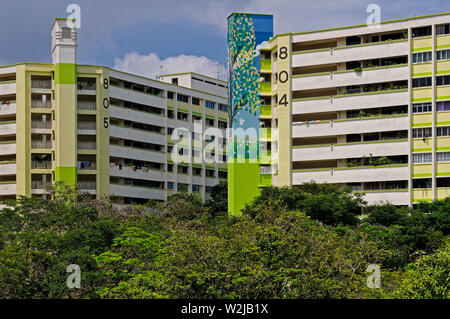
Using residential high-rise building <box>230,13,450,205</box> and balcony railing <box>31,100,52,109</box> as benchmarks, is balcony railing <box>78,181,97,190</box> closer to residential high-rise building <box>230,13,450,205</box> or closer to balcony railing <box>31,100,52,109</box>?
balcony railing <box>31,100,52,109</box>

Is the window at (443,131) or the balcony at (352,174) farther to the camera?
Result: the balcony at (352,174)

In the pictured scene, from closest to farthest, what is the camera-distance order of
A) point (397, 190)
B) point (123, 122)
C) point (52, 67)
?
1. point (397, 190)
2. point (52, 67)
3. point (123, 122)

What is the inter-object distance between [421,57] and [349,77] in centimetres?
578

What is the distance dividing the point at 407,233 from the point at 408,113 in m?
14.0

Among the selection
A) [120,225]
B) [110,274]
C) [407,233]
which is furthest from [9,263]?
[407,233]

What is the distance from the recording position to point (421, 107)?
189ft

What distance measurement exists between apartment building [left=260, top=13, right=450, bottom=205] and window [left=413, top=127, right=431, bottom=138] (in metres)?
0.08

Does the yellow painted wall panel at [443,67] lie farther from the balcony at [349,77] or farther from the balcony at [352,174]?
the balcony at [352,174]

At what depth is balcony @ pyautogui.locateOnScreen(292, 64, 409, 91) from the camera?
58.3m

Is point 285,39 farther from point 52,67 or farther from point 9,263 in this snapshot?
point 9,263

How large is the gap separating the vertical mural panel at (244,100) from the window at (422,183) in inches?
488

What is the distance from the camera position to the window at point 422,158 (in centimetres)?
5719

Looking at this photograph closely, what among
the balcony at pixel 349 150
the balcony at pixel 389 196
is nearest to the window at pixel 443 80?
the balcony at pixel 349 150
